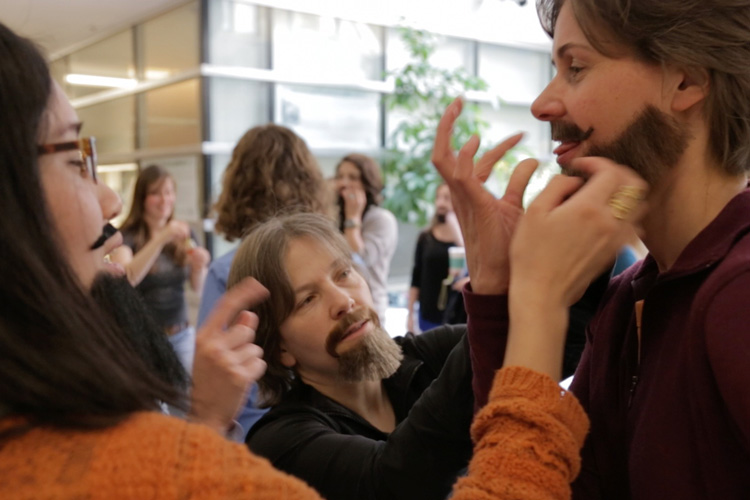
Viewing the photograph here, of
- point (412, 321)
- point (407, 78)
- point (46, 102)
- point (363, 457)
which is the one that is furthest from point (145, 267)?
point (407, 78)

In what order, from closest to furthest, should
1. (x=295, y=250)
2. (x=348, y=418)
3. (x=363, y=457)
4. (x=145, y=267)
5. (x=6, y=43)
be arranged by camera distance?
(x=6, y=43), (x=363, y=457), (x=348, y=418), (x=295, y=250), (x=145, y=267)

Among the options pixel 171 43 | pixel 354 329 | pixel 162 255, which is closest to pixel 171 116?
pixel 171 43

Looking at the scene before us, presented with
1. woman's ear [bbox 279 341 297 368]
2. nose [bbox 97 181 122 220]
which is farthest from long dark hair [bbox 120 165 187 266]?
nose [bbox 97 181 122 220]

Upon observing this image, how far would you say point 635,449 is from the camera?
87 cm

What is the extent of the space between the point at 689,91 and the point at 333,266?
2.54 ft

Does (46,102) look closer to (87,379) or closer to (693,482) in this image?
(87,379)

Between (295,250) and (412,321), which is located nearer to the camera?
(295,250)

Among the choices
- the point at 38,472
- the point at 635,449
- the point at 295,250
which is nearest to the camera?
the point at 38,472

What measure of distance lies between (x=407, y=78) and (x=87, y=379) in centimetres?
503

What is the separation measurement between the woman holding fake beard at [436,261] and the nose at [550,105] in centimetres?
294

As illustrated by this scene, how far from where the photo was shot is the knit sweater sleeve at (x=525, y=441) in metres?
0.77

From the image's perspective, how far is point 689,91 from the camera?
3.17 ft

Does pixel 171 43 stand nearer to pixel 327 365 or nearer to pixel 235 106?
pixel 235 106

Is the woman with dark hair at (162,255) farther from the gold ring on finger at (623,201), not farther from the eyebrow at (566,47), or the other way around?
the gold ring on finger at (623,201)
